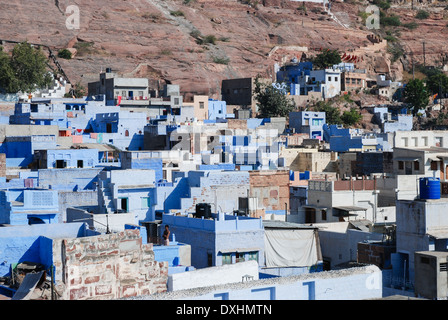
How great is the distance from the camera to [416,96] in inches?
2434

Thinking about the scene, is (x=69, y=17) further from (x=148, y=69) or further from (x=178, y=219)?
(x=178, y=219)

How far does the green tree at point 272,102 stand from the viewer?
54.6m

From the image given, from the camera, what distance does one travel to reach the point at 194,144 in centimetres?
3866

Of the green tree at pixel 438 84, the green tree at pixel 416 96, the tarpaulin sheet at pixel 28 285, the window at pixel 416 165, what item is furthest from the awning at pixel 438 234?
the green tree at pixel 438 84

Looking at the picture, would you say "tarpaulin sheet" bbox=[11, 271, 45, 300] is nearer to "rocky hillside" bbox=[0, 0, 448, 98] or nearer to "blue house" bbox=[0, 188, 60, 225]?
"blue house" bbox=[0, 188, 60, 225]

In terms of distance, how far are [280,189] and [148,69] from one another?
1308 inches

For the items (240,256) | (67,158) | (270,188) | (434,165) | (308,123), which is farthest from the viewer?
(308,123)

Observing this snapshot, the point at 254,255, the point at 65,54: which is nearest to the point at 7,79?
the point at 65,54

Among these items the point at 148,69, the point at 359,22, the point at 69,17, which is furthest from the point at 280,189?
the point at 359,22

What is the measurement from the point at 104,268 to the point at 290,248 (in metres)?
8.08

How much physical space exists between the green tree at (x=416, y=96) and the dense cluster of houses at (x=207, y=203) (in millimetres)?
13791

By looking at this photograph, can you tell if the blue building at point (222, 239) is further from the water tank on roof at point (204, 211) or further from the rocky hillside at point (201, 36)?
the rocky hillside at point (201, 36)

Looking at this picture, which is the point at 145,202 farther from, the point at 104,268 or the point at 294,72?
the point at 294,72

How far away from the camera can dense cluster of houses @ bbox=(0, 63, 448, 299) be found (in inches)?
627
